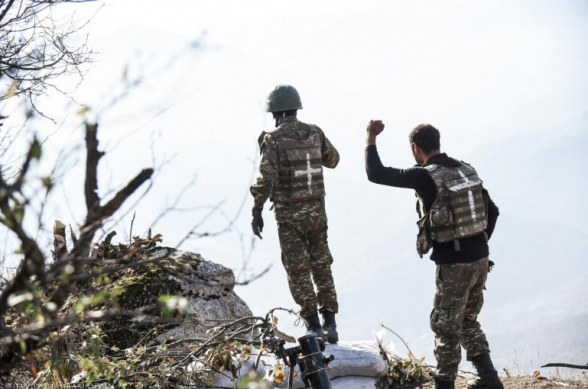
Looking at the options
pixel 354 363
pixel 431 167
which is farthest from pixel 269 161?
pixel 354 363

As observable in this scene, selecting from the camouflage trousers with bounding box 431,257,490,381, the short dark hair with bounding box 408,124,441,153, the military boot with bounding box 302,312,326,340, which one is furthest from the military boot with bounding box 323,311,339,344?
the short dark hair with bounding box 408,124,441,153

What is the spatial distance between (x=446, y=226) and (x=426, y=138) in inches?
27.9

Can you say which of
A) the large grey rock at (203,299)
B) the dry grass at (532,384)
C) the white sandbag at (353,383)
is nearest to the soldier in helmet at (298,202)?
the white sandbag at (353,383)

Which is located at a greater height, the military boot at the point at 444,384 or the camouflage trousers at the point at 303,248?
the camouflage trousers at the point at 303,248

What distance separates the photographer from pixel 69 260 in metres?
2.06

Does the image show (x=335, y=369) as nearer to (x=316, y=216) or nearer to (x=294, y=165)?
(x=316, y=216)

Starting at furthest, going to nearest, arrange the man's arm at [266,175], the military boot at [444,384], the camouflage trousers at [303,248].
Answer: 1. the camouflage trousers at [303,248]
2. the man's arm at [266,175]
3. the military boot at [444,384]

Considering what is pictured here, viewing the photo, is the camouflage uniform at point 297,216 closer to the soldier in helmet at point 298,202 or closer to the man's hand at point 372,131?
the soldier in helmet at point 298,202

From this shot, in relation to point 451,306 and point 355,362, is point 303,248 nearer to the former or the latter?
point 355,362

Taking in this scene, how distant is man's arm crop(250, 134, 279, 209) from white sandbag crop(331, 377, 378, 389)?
1.74 m

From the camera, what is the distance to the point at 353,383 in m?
5.96

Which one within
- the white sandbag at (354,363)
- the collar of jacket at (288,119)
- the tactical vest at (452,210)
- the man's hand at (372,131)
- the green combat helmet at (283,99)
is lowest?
the white sandbag at (354,363)

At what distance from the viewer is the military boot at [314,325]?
625cm

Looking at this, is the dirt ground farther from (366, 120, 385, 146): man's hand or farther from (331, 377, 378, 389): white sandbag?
(366, 120, 385, 146): man's hand
